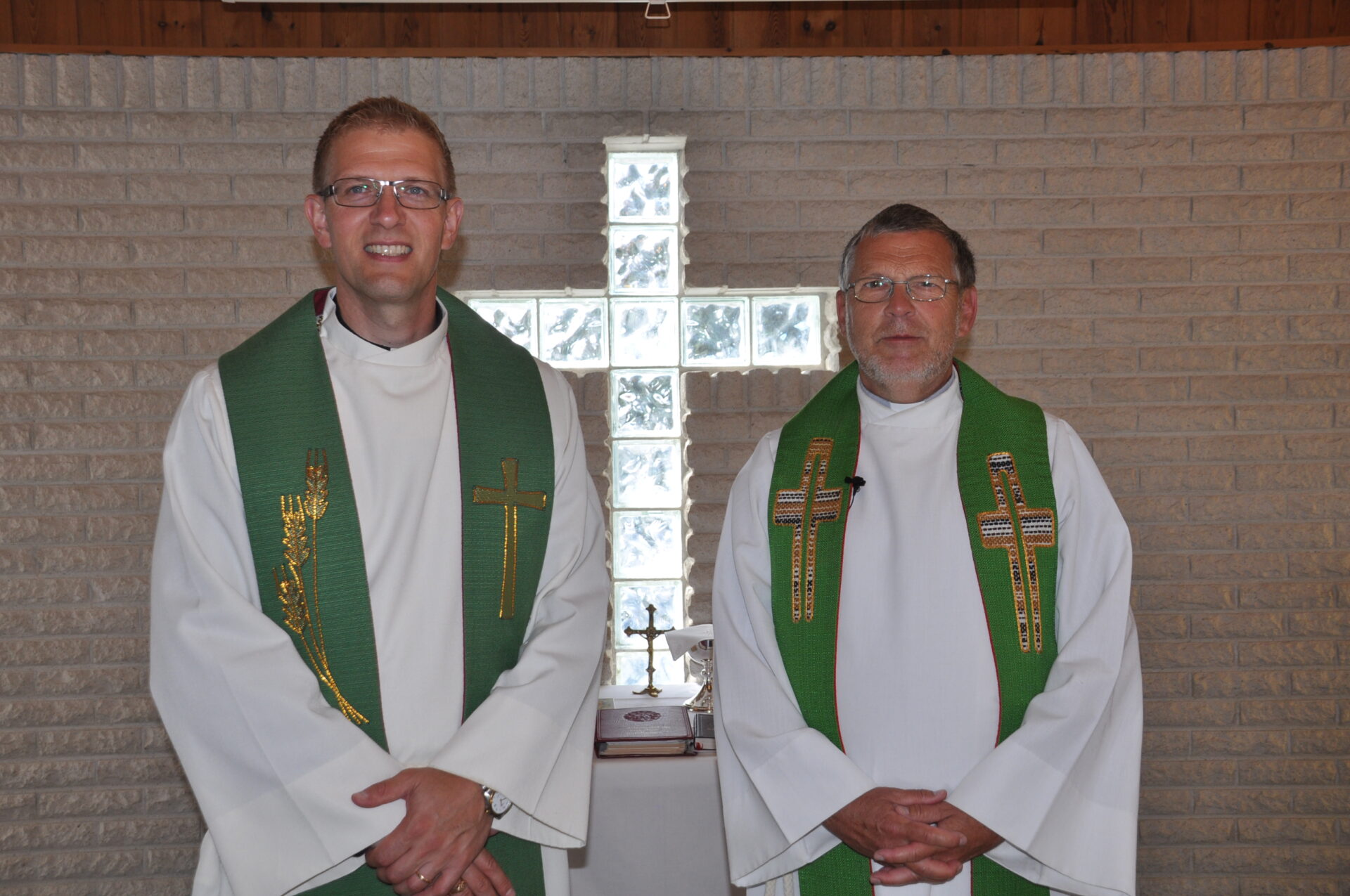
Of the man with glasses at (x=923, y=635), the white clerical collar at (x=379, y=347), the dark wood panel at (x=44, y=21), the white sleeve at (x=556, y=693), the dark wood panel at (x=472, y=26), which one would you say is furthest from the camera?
the dark wood panel at (x=472, y=26)

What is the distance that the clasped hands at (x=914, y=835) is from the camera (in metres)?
2.11

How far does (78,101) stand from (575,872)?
2.79m

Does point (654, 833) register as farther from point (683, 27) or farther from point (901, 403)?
point (683, 27)

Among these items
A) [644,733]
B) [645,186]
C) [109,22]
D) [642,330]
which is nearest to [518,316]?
[642,330]

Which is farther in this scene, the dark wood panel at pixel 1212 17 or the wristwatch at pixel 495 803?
the dark wood panel at pixel 1212 17

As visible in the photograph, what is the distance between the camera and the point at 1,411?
3.79 meters

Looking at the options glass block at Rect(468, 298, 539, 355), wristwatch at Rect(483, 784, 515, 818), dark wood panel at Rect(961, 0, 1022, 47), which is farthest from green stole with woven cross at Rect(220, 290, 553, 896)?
dark wood panel at Rect(961, 0, 1022, 47)

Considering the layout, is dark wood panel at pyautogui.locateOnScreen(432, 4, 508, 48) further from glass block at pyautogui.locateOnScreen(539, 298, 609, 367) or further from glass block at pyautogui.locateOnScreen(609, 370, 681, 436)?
glass block at pyautogui.locateOnScreen(609, 370, 681, 436)

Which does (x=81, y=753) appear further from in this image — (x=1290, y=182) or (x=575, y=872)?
(x=1290, y=182)

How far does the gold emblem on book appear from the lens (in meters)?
2.12

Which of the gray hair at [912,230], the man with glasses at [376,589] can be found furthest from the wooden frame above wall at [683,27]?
the man with glasses at [376,589]

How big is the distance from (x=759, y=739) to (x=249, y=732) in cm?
91

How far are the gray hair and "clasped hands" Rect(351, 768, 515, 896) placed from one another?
1268 millimetres

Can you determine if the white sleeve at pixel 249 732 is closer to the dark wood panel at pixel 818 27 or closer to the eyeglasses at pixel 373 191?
the eyeglasses at pixel 373 191
